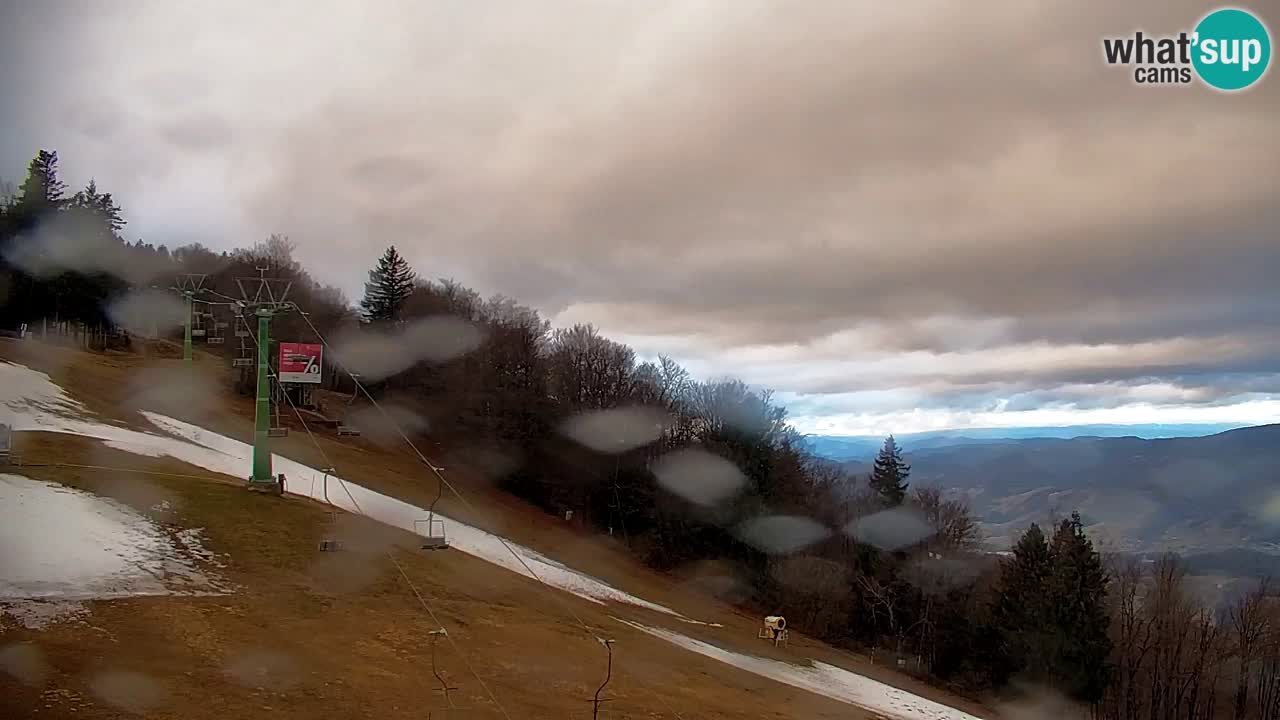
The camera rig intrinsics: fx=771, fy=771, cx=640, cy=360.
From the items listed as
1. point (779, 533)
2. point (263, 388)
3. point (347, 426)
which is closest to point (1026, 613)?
point (779, 533)

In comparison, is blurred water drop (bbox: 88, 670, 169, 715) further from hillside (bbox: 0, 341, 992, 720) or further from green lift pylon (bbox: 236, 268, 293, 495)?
green lift pylon (bbox: 236, 268, 293, 495)

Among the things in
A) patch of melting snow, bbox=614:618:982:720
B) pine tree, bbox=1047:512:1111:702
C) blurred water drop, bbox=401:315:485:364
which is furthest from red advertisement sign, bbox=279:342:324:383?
pine tree, bbox=1047:512:1111:702

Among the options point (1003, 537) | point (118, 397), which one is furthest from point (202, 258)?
point (1003, 537)

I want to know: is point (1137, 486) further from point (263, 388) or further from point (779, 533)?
point (263, 388)

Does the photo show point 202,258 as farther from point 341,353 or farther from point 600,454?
point 600,454

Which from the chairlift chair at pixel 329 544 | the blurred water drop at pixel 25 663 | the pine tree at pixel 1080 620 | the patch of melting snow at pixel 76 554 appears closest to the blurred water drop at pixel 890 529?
the pine tree at pixel 1080 620

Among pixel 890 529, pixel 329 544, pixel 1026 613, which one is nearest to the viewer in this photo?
pixel 329 544

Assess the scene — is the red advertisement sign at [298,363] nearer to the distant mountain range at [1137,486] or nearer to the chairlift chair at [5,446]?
the chairlift chair at [5,446]
